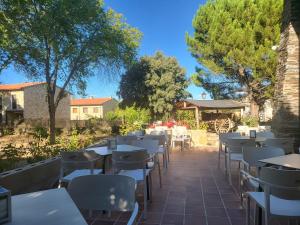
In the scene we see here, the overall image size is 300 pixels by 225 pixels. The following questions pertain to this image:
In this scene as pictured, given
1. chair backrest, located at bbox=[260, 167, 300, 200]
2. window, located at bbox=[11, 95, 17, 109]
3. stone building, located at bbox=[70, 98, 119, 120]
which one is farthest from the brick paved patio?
stone building, located at bbox=[70, 98, 119, 120]

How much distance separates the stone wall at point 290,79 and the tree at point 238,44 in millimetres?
10194

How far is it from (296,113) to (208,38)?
12.9 m

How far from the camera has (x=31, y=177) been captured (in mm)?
4145

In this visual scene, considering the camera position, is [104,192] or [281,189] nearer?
[104,192]

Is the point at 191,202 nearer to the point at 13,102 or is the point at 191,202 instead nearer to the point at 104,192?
the point at 104,192

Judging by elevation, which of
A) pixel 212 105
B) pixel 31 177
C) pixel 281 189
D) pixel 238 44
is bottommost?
pixel 31 177

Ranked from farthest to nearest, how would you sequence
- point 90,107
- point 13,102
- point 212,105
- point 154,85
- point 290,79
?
point 90,107, point 13,102, point 154,85, point 212,105, point 290,79

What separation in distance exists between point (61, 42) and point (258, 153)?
1130 cm

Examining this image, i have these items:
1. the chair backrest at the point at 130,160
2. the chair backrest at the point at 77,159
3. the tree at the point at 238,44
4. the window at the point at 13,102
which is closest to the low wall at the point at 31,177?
the chair backrest at the point at 77,159

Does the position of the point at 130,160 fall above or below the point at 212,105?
below

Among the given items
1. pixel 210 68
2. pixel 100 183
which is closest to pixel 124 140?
pixel 100 183

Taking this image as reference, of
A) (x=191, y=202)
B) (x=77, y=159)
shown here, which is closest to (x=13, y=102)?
(x=77, y=159)

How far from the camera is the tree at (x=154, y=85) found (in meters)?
23.1

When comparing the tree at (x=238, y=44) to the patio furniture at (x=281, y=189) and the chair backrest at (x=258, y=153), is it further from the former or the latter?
the patio furniture at (x=281, y=189)
